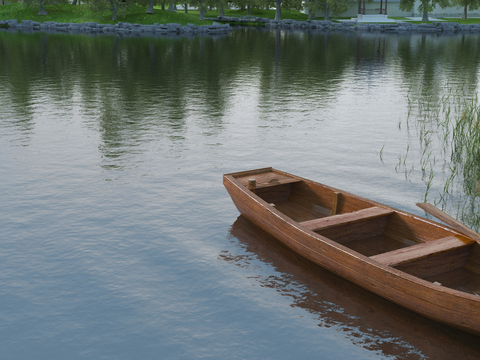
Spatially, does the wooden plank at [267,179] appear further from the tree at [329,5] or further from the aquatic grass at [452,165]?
the tree at [329,5]

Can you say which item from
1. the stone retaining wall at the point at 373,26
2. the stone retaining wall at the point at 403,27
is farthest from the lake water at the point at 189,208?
the stone retaining wall at the point at 373,26

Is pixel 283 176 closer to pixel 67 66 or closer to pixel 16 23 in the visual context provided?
pixel 67 66

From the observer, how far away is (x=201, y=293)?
9812mm

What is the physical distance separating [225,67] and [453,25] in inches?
2420

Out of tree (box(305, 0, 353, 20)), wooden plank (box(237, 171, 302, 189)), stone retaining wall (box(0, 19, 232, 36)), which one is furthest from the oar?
tree (box(305, 0, 353, 20))

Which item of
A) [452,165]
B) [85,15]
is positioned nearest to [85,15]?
[85,15]

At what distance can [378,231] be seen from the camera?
36.9 ft

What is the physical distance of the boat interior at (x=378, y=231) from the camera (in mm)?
9367

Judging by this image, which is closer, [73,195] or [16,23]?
[73,195]

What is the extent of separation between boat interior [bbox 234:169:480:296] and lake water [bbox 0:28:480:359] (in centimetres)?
91

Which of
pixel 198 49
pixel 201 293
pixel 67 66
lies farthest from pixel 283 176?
pixel 198 49

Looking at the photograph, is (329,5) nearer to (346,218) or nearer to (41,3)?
(41,3)

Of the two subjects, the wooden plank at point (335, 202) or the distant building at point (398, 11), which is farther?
the distant building at point (398, 11)

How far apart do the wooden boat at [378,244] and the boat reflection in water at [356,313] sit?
14.7 inches
